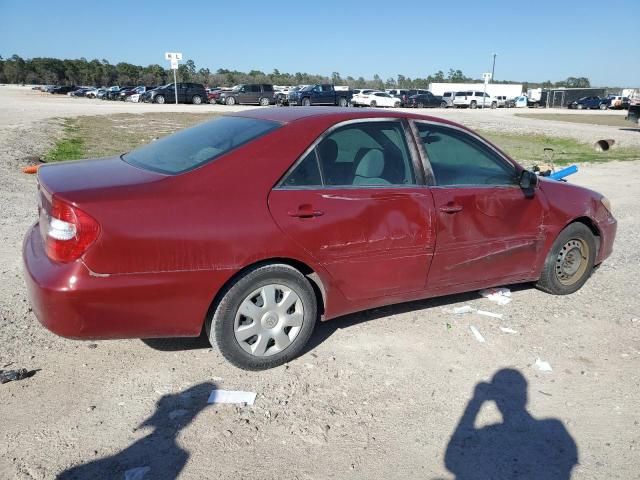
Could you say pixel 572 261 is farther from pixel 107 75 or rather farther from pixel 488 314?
pixel 107 75

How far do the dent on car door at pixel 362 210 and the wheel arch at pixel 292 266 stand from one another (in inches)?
4.3

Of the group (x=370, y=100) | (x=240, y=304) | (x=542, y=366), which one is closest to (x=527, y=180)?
(x=542, y=366)

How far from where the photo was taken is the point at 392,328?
4.21 metres

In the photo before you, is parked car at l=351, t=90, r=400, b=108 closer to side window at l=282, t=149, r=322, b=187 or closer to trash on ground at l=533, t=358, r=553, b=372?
side window at l=282, t=149, r=322, b=187

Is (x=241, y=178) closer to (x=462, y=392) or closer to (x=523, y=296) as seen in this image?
(x=462, y=392)

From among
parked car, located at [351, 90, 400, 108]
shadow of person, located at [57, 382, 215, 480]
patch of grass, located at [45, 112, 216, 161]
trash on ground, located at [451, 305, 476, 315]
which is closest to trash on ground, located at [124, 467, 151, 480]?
shadow of person, located at [57, 382, 215, 480]

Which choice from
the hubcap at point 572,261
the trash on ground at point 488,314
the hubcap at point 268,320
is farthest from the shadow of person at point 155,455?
the hubcap at point 572,261

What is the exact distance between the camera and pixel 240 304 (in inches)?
132

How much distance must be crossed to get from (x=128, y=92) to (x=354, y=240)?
63.1m

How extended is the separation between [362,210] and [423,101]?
170 feet

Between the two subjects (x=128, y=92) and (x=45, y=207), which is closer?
(x=45, y=207)

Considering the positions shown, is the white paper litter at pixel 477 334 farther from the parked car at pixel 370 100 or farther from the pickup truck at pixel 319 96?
the parked car at pixel 370 100

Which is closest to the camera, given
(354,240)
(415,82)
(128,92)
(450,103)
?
(354,240)

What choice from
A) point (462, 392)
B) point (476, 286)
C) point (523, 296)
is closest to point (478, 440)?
point (462, 392)
